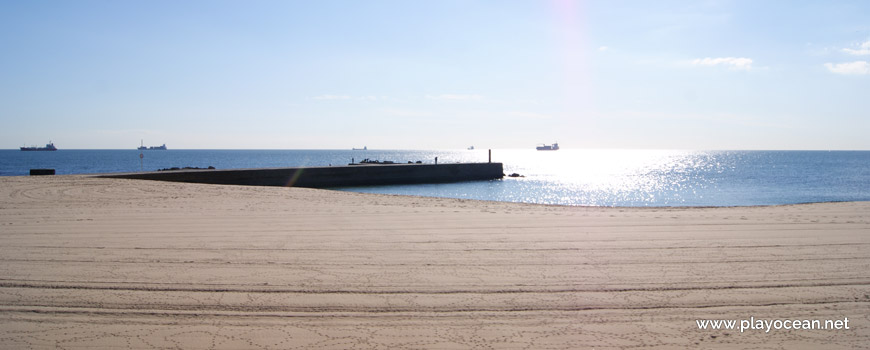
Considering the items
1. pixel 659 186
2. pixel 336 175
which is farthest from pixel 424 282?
pixel 659 186

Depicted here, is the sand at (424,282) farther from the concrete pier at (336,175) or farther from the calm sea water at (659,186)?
the calm sea water at (659,186)

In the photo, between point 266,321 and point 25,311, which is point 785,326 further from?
point 25,311

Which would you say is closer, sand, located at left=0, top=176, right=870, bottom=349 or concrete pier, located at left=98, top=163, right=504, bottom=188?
sand, located at left=0, top=176, right=870, bottom=349

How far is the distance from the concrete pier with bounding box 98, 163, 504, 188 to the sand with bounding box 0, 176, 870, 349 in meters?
19.8

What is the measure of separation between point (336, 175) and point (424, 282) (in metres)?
34.5

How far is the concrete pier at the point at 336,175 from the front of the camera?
28.7 metres

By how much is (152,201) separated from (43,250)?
6.94m

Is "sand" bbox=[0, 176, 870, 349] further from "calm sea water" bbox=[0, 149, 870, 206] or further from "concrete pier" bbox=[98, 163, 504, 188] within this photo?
"calm sea water" bbox=[0, 149, 870, 206]

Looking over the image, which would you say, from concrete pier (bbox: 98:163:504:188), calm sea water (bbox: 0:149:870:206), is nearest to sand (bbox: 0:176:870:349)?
concrete pier (bbox: 98:163:504:188)

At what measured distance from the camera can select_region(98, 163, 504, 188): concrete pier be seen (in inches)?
1129

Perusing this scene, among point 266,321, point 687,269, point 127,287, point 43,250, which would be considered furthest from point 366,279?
point 43,250

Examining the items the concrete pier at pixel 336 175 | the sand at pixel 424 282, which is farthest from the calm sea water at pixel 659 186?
the sand at pixel 424 282

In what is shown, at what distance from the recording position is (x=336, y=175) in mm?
38875

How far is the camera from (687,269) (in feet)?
18.4
